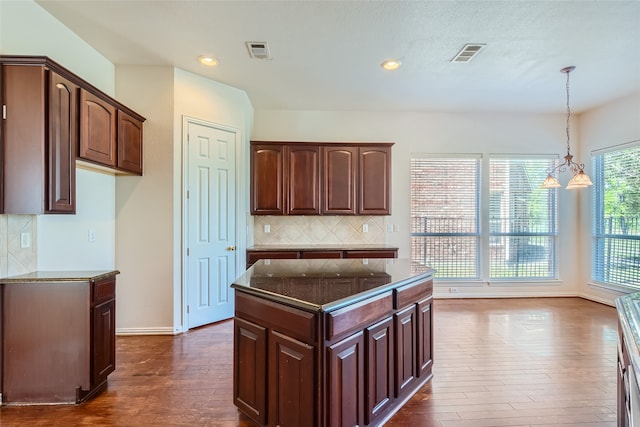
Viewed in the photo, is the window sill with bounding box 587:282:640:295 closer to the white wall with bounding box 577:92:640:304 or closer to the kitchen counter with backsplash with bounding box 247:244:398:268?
the white wall with bounding box 577:92:640:304

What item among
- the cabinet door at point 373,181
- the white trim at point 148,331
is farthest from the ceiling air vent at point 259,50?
the white trim at point 148,331

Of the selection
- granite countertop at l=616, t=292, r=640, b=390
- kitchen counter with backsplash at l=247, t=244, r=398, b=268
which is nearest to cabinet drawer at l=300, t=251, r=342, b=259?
kitchen counter with backsplash at l=247, t=244, r=398, b=268

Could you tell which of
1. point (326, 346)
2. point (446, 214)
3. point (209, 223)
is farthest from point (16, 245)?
point (446, 214)

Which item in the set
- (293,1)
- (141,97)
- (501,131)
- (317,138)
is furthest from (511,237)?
(141,97)

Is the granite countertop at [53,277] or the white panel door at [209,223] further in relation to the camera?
the white panel door at [209,223]

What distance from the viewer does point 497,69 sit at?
3.45 metres

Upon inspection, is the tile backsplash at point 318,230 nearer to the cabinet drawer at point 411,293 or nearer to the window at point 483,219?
the window at point 483,219

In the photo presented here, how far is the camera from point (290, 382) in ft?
5.19

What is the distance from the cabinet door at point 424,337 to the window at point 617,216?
3.84 meters

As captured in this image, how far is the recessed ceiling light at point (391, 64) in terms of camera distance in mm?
3283

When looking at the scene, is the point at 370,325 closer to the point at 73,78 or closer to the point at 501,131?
the point at 73,78

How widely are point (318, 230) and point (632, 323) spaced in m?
3.82

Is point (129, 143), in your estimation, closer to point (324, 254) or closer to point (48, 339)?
point (48, 339)

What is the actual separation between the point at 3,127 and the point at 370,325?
283 cm
